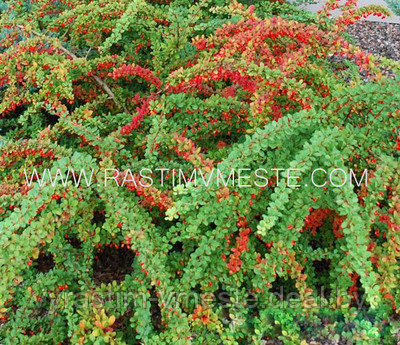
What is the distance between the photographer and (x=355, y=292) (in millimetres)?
1620

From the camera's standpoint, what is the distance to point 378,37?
11.3 feet

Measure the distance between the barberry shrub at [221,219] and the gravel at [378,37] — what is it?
136 cm

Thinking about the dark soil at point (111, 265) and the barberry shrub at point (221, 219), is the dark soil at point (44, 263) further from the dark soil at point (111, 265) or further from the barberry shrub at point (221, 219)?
the dark soil at point (111, 265)

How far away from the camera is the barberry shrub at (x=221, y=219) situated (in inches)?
58.1

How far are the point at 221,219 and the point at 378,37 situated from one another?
8.67ft

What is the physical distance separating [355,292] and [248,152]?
26.3 inches

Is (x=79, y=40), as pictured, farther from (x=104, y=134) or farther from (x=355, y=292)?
(x=355, y=292)

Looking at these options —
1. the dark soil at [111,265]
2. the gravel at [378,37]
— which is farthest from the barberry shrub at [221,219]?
the gravel at [378,37]

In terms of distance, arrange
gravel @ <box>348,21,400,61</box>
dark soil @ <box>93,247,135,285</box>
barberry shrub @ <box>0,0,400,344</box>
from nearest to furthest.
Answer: barberry shrub @ <box>0,0,400,344</box> < dark soil @ <box>93,247,135,285</box> < gravel @ <box>348,21,400,61</box>

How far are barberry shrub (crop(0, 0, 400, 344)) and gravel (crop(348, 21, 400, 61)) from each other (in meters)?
1.36

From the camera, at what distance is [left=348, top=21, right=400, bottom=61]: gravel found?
10.7 feet

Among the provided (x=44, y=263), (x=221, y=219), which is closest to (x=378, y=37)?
(x=221, y=219)

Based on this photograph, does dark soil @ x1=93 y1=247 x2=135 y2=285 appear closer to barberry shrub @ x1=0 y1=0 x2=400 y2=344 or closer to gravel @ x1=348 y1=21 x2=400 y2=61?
barberry shrub @ x1=0 y1=0 x2=400 y2=344

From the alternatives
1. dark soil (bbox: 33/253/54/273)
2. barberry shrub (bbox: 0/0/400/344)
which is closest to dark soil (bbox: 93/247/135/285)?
barberry shrub (bbox: 0/0/400/344)
